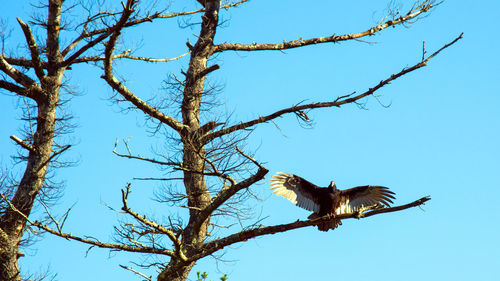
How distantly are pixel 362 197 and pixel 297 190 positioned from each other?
86 centimetres

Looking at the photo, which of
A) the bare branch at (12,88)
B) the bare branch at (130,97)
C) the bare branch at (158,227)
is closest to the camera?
the bare branch at (158,227)

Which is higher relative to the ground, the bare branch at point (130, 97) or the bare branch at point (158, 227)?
the bare branch at point (130, 97)

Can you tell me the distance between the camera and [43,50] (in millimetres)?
7969

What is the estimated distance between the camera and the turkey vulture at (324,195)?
23.4ft

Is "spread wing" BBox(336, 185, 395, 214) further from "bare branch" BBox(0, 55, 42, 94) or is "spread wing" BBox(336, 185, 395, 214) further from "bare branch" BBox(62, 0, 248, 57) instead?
"bare branch" BBox(0, 55, 42, 94)

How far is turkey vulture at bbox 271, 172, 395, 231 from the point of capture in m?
7.13

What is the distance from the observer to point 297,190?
24.2 feet

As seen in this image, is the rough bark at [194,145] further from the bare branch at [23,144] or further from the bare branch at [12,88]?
the bare branch at [12,88]

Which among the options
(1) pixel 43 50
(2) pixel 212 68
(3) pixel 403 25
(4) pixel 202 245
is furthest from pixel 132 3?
(3) pixel 403 25

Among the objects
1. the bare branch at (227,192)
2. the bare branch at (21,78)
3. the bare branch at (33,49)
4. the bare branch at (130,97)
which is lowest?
the bare branch at (227,192)

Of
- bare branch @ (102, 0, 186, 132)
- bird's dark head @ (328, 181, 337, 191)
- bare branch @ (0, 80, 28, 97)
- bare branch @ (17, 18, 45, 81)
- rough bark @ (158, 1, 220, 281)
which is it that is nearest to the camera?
rough bark @ (158, 1, 220, 281)

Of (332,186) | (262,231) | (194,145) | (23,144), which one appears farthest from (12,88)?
(332,186)

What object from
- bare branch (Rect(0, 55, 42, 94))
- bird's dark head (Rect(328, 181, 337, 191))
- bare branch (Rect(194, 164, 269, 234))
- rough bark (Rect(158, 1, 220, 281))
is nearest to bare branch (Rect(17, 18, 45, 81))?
bare branch (Rect(0, 55, 42, 94))

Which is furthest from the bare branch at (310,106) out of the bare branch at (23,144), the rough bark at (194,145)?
the bare branch at (23,144)
